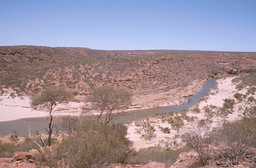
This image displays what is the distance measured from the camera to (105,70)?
35.0 metres

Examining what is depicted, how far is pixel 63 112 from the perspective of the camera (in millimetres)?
22328

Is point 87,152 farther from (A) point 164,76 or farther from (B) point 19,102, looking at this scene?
(A) point 164,76

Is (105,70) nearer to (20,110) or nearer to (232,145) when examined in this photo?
(20,110)

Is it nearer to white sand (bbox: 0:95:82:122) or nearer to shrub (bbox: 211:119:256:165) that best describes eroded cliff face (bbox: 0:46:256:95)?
white sand (bbox: 0:95:82:122)

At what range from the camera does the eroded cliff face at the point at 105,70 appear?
100.0ft

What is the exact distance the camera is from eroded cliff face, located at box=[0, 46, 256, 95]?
100.0 feet

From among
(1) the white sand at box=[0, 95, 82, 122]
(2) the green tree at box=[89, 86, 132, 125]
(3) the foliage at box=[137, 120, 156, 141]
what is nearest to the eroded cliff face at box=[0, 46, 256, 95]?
(1) the white sand at box=[0, 95, 82, 122]

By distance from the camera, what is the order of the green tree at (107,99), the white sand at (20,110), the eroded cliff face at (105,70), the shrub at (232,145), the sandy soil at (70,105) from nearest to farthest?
the shrub at (232,145) → the green tree at (107,99) → the white sand at (20,110) → the sandy soil at (70,105) → the eroded cliff face at (105,70)

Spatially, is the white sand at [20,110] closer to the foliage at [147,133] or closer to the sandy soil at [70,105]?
the sandy soil at [70,105]

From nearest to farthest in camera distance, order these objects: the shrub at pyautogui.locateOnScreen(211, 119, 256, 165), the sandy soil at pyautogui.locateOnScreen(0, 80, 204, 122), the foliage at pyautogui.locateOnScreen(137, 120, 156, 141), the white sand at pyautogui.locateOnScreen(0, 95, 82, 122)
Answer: the shrub at pyautogui.locateOnScreen(211, 119, 256, 165) < the foliage at pyautogui.locateOnScreen(137, 120, 156, 141) < the white sand at pyautogui.locateOnScreen(0, 95, 82, 122) < the sandy soil at pyautogui.locateOnScreen(0, 80, 204, 122)

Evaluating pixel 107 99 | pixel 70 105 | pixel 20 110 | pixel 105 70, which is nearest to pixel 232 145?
pixel 107 99

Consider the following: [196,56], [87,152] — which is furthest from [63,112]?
[196,56]

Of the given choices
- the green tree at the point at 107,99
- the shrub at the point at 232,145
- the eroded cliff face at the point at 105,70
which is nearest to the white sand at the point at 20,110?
the eroded cliff face at the point at 105,70

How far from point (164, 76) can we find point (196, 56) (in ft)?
68.7
